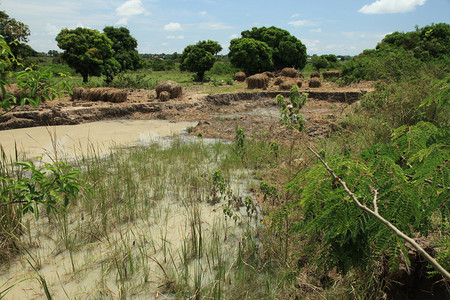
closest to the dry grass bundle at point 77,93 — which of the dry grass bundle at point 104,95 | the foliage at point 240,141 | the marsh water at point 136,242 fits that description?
the dry grass bundle at point 104,95

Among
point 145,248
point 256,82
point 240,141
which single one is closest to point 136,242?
point 145,248

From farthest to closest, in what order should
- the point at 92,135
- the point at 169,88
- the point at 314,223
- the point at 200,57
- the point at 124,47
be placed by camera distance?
the point at 124,47 < the point at 200,57 < the point at 169,88 < the point at 92,135 < the point at 314,223

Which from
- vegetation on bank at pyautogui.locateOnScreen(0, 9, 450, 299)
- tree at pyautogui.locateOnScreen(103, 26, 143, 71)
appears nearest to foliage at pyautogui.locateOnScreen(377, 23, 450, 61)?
tree at pyautogui.locateOnScreen(103, 26, 143, 71)

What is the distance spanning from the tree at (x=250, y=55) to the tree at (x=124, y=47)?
8307 mm

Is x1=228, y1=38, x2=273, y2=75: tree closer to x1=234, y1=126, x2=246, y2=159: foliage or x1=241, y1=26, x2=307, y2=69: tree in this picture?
x1=241, y1=26, x2=307, y2=69: tree

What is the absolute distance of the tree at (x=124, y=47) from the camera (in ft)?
81.5

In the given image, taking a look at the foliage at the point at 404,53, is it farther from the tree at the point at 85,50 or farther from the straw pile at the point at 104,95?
the tree at the point at 85,50

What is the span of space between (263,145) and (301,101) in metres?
3.35

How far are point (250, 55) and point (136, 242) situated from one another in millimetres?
24437

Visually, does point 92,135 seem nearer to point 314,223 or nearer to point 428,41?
point 314,223

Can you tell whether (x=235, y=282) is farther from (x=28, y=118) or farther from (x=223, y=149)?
(x=28, y=118)

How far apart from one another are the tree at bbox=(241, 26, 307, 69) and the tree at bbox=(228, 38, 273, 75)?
2567 millimetres

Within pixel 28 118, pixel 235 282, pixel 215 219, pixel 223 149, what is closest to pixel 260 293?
pixel 235 282

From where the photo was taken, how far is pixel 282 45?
28562 mm
